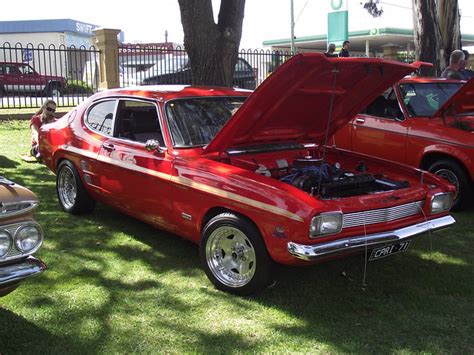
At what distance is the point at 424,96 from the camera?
24.3 ft

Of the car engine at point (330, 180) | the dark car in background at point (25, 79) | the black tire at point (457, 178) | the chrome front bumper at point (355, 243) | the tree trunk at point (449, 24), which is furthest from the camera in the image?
the dark car in background at point (25, 79)

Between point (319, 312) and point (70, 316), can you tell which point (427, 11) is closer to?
point (319, 312)

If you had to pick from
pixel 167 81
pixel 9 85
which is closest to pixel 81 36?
pixel 9 85

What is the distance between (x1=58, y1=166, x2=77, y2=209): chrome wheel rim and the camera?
6281 millimetres

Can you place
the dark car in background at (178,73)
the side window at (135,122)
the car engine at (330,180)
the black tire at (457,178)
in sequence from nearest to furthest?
the car engine at (330,180), the side window at (135,122), the black tire at (457,178), the dark car in background at (178,73)

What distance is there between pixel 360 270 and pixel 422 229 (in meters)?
0.80

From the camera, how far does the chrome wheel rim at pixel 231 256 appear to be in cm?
416

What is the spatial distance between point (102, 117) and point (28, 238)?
2968 mm

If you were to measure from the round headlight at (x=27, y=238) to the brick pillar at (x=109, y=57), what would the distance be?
1385 centimetres

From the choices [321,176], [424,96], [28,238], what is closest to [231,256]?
[321,176]

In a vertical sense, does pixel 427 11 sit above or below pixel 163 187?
above

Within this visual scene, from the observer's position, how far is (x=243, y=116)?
14.3ft

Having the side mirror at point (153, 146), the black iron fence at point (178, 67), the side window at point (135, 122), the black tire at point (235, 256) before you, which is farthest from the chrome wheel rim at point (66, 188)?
the black iron fence at point (178, 67)

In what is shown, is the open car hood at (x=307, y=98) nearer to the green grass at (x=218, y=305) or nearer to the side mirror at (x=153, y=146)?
the side mirror at (x=153, y=146)
